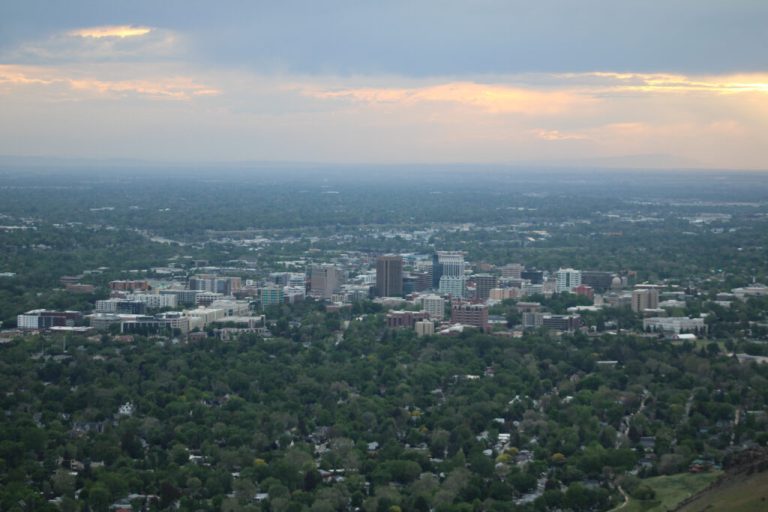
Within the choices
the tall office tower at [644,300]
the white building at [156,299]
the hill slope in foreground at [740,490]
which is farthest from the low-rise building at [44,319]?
the hill slope in foreground at [740,490]

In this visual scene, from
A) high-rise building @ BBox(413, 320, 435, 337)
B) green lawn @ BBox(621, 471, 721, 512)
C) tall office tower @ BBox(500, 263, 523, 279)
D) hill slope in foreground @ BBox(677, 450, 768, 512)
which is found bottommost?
tall office tower @ BBox(500, 263, 523, 279)

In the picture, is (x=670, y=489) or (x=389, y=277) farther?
(x=389, y=277)

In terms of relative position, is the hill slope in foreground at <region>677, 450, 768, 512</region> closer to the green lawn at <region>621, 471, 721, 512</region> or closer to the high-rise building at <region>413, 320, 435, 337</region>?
the green lawn at <region>621, 471, 721, 512</region>

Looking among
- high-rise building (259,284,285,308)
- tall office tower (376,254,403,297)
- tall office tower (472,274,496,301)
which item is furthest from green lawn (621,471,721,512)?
tall office tower (376,254,403,297)

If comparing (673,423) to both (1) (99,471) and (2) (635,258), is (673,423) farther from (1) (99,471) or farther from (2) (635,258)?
(2) (635,258)

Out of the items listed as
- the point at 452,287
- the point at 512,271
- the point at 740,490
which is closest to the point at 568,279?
the point at 452,287

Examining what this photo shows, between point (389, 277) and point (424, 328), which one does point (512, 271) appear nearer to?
point (389, 277)

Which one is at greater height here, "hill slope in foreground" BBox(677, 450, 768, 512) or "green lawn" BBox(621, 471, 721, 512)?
"hill slope in foreground" BBox(677, 450, 768, 512)
